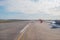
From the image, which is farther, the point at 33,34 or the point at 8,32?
the point at 8,32

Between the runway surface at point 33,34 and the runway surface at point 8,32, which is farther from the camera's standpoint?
the runway surface at point 8,32

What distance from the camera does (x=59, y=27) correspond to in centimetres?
429

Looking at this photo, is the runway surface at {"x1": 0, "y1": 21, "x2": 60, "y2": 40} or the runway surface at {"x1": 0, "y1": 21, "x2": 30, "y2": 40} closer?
the runway surface at {"x1": 0, "y1": 21, "x2": 60, "y2": 40}

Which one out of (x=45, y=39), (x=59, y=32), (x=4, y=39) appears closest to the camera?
(x=45, y=39)

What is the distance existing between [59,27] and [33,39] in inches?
30.6

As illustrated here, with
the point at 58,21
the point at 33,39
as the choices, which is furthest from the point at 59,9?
the point at 33,39

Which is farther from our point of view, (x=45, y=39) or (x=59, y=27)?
→ (x=59, y=27)

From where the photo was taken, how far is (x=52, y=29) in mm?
4645

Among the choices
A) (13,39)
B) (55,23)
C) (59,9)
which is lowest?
(13,39)

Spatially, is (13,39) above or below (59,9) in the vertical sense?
below

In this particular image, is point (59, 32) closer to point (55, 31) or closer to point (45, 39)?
point (55, 31)

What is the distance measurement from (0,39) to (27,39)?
0.68 meters

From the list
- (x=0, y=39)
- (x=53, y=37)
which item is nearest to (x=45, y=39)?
(x=53, y=37)

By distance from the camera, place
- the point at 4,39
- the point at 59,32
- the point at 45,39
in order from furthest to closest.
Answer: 1. the point at 59,32
2. the point at 4,39
3. the point at 45,39
